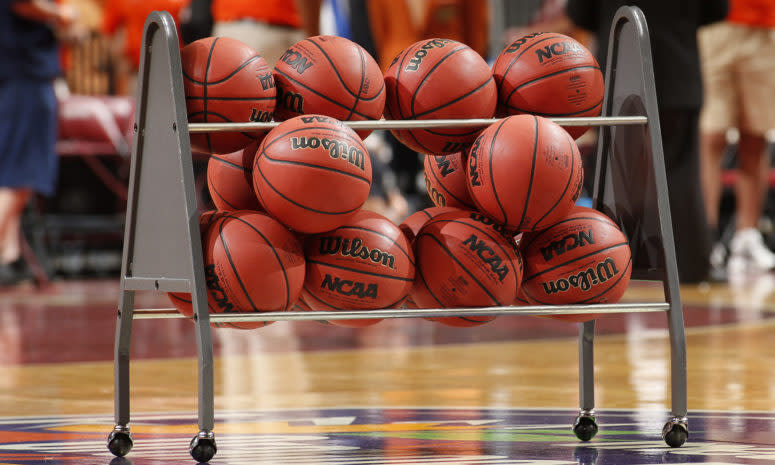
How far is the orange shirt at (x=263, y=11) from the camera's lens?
646 cm

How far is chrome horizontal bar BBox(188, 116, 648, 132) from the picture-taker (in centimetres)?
255

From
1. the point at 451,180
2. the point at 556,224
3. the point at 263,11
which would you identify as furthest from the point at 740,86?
the point at 556,224

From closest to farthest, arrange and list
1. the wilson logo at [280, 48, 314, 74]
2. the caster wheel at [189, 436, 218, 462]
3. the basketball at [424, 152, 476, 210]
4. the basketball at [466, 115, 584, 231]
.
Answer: the caster wheel at [189, 436, 218, 462]
the basketball at [466, 115, 584, 231]
the wilson logo at [280, 48, 314, 74]
the basketball at [424, 152, 476, 210]

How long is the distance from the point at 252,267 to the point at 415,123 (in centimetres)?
46

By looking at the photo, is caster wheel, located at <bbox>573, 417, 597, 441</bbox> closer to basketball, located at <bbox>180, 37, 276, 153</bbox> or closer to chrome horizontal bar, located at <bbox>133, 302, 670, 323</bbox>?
chrome horizontal bar, located at <bbox>133, 302, 670, 323</bbox>

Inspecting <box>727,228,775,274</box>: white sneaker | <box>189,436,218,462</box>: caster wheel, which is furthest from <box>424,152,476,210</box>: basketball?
<box>727,228,775,274</box>: white sneaker

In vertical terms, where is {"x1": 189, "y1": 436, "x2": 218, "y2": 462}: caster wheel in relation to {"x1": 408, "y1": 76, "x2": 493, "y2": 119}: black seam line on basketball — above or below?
below

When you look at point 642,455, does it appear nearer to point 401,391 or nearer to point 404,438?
point 404,438

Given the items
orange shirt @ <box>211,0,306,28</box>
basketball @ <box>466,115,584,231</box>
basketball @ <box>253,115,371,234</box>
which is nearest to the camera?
basketball @ <box>253,115,371,234</box>

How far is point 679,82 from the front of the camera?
7.20 meters

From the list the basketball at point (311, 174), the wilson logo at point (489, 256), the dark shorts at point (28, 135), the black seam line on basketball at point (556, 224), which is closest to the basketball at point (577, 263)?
the black seam line on basketball at point (556, 224)

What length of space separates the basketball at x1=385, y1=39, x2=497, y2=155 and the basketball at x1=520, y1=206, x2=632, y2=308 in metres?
0.30

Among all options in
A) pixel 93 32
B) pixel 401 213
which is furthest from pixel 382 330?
pixel 93 32

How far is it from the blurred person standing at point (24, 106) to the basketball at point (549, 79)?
567cm
